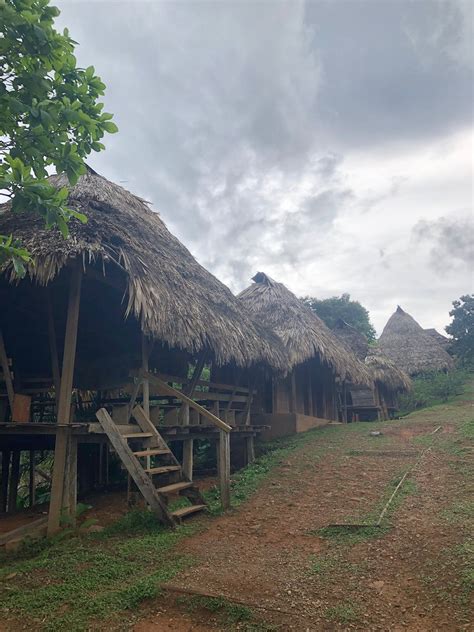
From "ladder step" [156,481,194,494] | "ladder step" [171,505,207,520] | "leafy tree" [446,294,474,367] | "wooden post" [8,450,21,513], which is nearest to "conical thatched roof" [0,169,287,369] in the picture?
"ladder step" [156,481,194,494]

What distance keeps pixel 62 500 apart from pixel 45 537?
0.45m

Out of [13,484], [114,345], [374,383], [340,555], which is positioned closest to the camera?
[340,555]

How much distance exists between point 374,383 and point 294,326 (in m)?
7.88

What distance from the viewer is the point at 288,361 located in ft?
38.6

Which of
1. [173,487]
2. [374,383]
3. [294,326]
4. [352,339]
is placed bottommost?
[173,487]

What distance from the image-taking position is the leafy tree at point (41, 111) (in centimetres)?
368

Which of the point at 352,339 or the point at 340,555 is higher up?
the point at 352,339

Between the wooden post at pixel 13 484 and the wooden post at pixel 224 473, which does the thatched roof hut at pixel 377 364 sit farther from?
the wooden post at pixel 13 484

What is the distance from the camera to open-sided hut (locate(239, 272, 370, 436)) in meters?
12.7

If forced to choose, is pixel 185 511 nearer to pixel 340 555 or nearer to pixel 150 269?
pixel 340 555

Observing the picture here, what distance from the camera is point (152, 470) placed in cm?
623

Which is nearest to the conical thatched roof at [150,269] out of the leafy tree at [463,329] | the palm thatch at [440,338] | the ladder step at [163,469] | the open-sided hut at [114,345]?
the open-sided hut at [114,345]

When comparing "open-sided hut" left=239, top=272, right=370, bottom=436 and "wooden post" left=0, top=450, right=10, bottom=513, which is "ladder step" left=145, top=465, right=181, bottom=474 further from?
"open-sided hut" left=239, top=272, right=370, bottom=436

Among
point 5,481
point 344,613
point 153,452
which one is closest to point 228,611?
point 344,613
